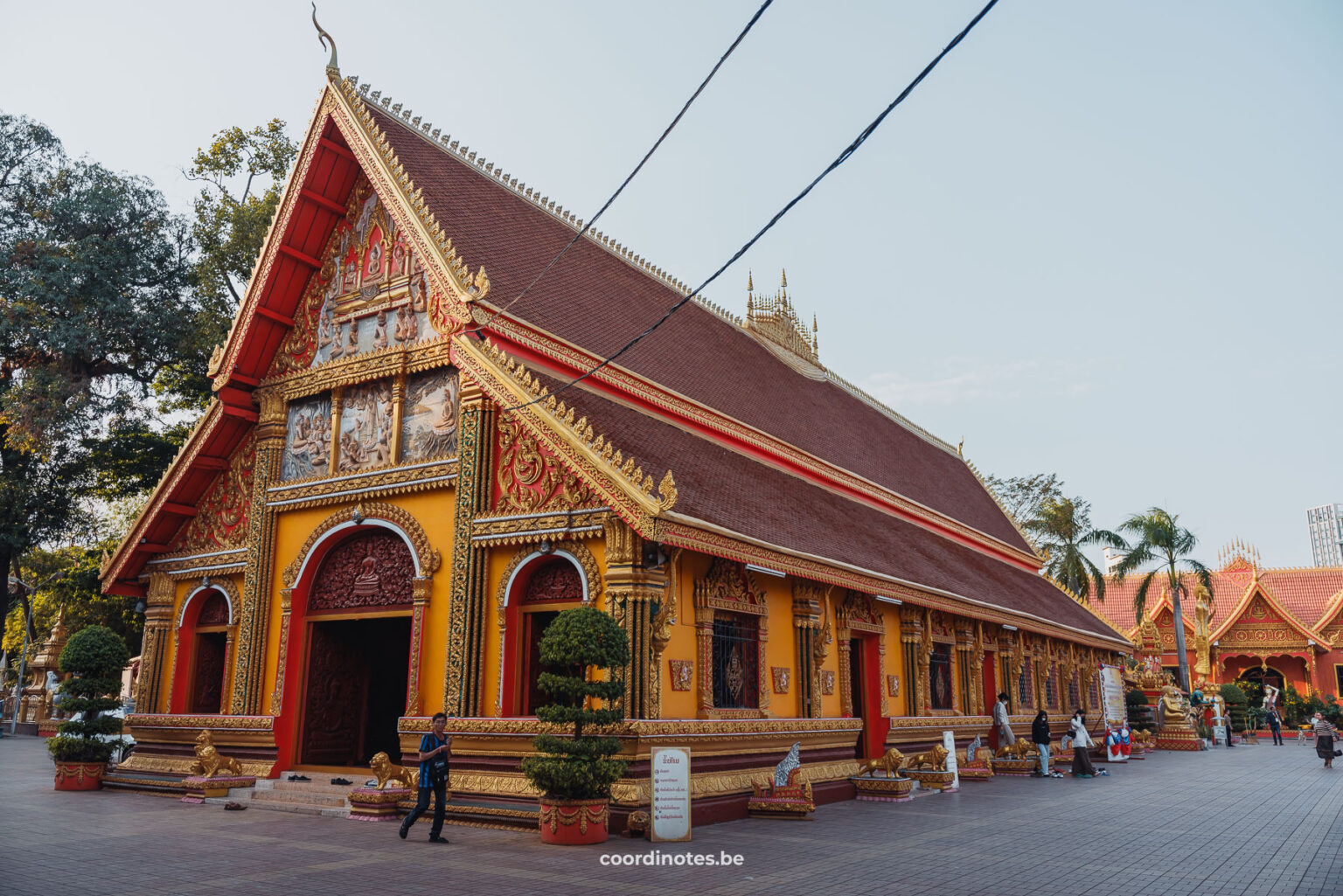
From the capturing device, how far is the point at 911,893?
285 inches

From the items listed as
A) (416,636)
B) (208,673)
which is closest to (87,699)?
(208,673)

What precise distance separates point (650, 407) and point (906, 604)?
231 inches

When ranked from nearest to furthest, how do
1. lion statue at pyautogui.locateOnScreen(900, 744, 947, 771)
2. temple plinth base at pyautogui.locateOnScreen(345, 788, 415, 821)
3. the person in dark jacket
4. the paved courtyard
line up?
the paved courtyard, temple plinth base at pyautogui.locateOnScreen(345, 788, 415, 821), lion statue at pyautogui.locateOnScreen(900, 744, 947, 771), the person in dark jacket

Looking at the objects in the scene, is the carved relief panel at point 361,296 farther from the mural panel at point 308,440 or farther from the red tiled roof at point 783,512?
the red tiled roof at point 783,512

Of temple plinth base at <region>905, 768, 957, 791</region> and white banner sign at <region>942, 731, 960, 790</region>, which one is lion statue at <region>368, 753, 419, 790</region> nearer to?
temple plinth base at <region>905, 768, 957, 791</region>

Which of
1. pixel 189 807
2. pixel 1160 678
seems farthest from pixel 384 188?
pixel 1160 678

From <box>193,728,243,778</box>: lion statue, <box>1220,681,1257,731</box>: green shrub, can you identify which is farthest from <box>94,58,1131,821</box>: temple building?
<box>1220,681,1257,731</box>: green shrub

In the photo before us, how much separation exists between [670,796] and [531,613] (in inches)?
127

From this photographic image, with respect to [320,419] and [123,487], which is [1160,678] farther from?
[123,487]

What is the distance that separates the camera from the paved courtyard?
753 centimetres

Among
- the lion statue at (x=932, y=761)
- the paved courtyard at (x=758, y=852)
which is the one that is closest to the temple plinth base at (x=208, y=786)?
the paved courtyard at (x=758, y=852)

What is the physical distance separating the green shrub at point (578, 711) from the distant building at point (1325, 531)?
669 feet

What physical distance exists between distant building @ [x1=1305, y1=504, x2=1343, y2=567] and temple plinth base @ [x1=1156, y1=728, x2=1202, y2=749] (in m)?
179

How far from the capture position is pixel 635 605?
1088cm
